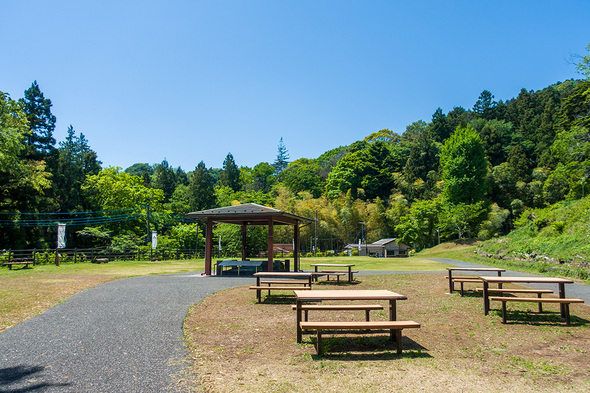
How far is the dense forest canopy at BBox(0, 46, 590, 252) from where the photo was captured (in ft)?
95.1

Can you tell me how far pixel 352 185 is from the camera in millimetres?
67312

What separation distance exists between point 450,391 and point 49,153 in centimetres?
4258

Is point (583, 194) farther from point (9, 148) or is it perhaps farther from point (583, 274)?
point (9, 148)

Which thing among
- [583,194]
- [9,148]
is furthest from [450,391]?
Answer: [583,194]

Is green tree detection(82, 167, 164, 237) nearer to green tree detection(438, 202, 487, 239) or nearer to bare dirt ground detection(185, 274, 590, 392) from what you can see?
green tree detection(438, 202, 487, 239)

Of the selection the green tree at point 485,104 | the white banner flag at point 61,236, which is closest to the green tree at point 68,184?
the white banner flag at point 61,236

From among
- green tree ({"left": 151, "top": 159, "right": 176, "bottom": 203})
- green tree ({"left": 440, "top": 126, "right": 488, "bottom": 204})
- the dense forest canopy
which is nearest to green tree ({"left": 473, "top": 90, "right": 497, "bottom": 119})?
the dense forest canopy

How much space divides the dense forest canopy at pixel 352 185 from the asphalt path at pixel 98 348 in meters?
19.7

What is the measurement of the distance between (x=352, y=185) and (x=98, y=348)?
63.9 m

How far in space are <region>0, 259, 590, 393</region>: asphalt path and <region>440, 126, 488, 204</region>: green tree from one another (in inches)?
1863

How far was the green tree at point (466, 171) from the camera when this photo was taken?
48688 mm

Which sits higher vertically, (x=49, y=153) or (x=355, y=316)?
(x=49, y=153)

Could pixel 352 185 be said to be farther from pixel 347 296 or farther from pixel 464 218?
pixel 347 296

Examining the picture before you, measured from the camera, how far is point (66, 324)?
631 centimetres
